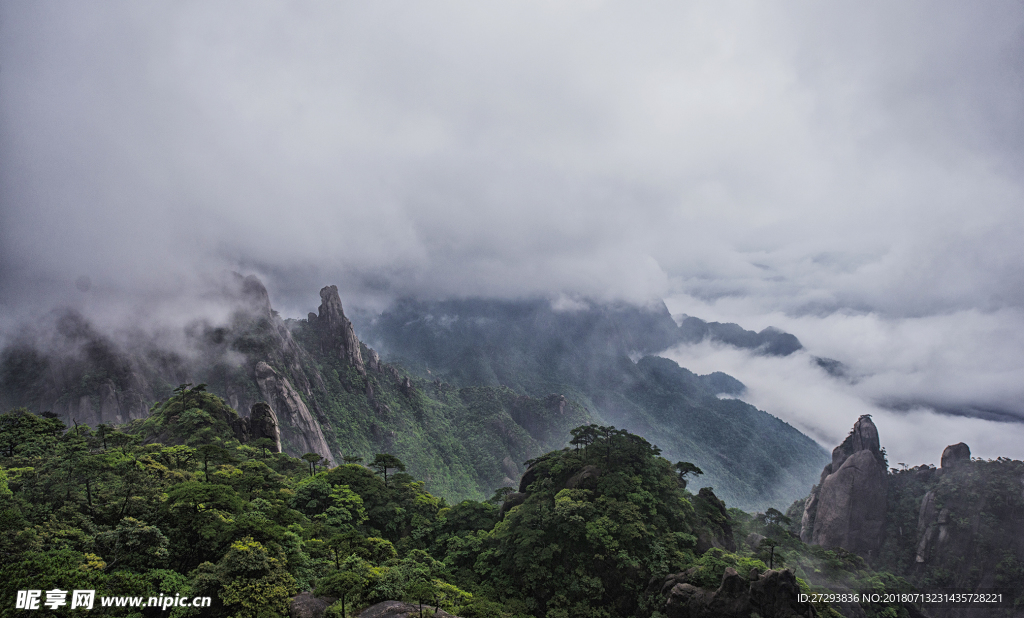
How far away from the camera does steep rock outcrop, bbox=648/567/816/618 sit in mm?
24688

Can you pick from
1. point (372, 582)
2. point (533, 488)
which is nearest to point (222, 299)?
point (533, 488)

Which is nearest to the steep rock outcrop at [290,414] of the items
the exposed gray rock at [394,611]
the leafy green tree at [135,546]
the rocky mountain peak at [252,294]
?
the rocky mountain peak at [252,294]

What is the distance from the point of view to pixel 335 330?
5871 inches

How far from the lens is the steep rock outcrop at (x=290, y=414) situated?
10244 cm

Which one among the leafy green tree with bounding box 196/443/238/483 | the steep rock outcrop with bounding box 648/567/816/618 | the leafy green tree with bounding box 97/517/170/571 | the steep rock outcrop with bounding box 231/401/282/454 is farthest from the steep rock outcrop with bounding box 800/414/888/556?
the steep rock outcrop with bounding box 231/401/282/454

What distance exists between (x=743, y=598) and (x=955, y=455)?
97.9 metres

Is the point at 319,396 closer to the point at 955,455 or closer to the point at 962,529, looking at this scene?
the point at 962,529

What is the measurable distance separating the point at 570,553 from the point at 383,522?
20.2 m

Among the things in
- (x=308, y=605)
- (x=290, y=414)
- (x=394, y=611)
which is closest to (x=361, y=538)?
(x=308, y=605)

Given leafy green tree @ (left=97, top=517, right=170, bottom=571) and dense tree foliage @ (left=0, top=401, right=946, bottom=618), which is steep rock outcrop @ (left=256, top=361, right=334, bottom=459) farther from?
leafy green tree @ (left=97, top=517, right=170, bottom=571)

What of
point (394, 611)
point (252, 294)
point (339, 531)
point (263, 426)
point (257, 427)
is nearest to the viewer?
point (394, 611)

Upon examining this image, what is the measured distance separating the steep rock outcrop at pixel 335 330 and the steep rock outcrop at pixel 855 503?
144 metres

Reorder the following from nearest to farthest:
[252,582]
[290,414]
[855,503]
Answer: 1. [252,582]
2. [855,503]
3. [290,414]

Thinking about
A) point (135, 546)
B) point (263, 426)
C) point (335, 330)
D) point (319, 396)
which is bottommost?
point (135, 546)
